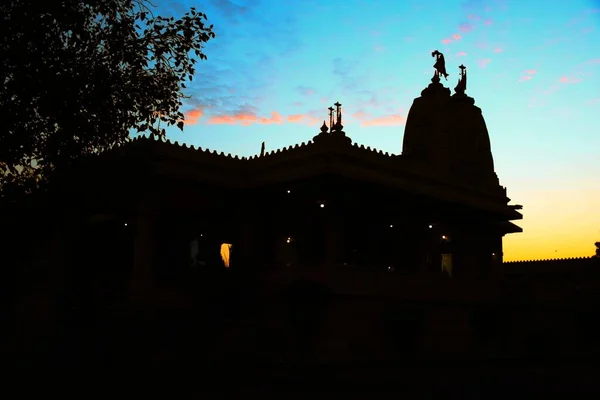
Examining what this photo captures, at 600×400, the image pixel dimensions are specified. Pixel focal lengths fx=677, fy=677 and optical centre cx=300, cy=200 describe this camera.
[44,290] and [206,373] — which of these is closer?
[206,373]

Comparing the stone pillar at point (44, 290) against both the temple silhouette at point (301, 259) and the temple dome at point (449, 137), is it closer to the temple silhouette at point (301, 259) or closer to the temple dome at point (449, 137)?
the temple silhouette at point (301, 259)

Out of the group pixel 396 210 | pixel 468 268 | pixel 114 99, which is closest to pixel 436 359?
pixel 396 210

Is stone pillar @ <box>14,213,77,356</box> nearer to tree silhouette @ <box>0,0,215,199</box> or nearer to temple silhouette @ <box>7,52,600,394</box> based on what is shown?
temple silhouette @ <box>7,52,600,394</box>

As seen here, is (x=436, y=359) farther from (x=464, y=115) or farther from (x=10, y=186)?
(x=464, y=115)

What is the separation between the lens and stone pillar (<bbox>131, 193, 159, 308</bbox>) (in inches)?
936

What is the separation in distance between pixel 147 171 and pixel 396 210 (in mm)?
11673

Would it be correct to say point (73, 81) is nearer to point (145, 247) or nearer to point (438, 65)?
point (145, 247)

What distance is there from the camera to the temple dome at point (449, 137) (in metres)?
38.0

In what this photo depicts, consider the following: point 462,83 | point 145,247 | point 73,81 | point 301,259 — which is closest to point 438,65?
point 462,83

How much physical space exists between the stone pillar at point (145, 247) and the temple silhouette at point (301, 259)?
52 mm

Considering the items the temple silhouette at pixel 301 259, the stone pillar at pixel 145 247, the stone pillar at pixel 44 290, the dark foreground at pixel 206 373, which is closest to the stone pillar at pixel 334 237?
the temple silhouette at pixel 301 259

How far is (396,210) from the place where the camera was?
30094 millimetres

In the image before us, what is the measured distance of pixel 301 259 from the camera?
1267 inches

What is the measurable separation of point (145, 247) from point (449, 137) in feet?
67.2
